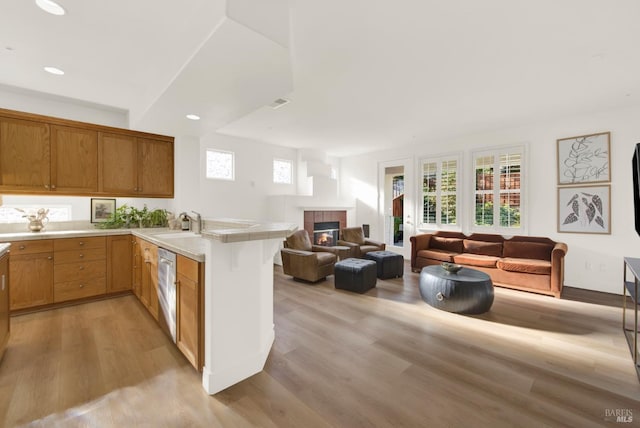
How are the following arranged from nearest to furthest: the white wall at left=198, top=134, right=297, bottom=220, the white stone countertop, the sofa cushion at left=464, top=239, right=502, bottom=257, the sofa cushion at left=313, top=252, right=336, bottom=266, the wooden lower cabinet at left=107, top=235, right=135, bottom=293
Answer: the white stone countertop < the wooden lower cabinet at left=107, top=235, right=135, bottom=293 < the sofa cushion at left=313, top=252, right=336, bottom=266 < the sofa cushion at left=464, top=239, right=502, bottom=257 < the white wall at left=198, top=134, right=297, bottom=220

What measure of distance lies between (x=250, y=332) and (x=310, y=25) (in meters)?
2.47

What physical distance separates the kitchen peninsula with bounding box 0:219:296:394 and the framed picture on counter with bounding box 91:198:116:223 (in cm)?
267

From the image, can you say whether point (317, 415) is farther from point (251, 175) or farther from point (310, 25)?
point (251, 175)

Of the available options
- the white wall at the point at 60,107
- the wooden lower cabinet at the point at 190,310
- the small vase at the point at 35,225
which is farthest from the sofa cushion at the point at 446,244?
the small vase at the point at 35,225

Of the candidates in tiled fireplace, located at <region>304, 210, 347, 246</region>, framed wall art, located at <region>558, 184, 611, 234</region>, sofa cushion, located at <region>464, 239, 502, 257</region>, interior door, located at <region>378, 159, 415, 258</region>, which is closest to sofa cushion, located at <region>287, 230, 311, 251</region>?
tiled fireplace, located at <region>304, 210, 347, 246</region>

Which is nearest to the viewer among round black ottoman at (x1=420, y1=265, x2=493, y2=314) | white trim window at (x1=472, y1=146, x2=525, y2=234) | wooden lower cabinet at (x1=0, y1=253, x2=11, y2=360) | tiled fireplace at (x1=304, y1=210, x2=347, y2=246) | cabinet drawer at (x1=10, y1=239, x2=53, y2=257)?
wooden lower cabinet at (x1=0, y1=253, x2=11, y2=360)

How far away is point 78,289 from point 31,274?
1.57 feet

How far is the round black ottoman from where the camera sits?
314 centimetres

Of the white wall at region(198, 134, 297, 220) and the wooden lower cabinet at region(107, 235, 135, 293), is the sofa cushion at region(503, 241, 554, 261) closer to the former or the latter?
the white wall at region(198, 134, 297, 220)

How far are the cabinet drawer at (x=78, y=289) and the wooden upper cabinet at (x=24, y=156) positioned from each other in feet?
3.98

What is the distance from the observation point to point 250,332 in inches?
79.8

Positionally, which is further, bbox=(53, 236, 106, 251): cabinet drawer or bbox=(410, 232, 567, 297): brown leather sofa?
bbox=(410, 232, 567, 297): brown leather sofa

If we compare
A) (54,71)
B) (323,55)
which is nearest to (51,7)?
(54,71)

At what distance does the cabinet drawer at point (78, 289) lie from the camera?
329 centimetres
